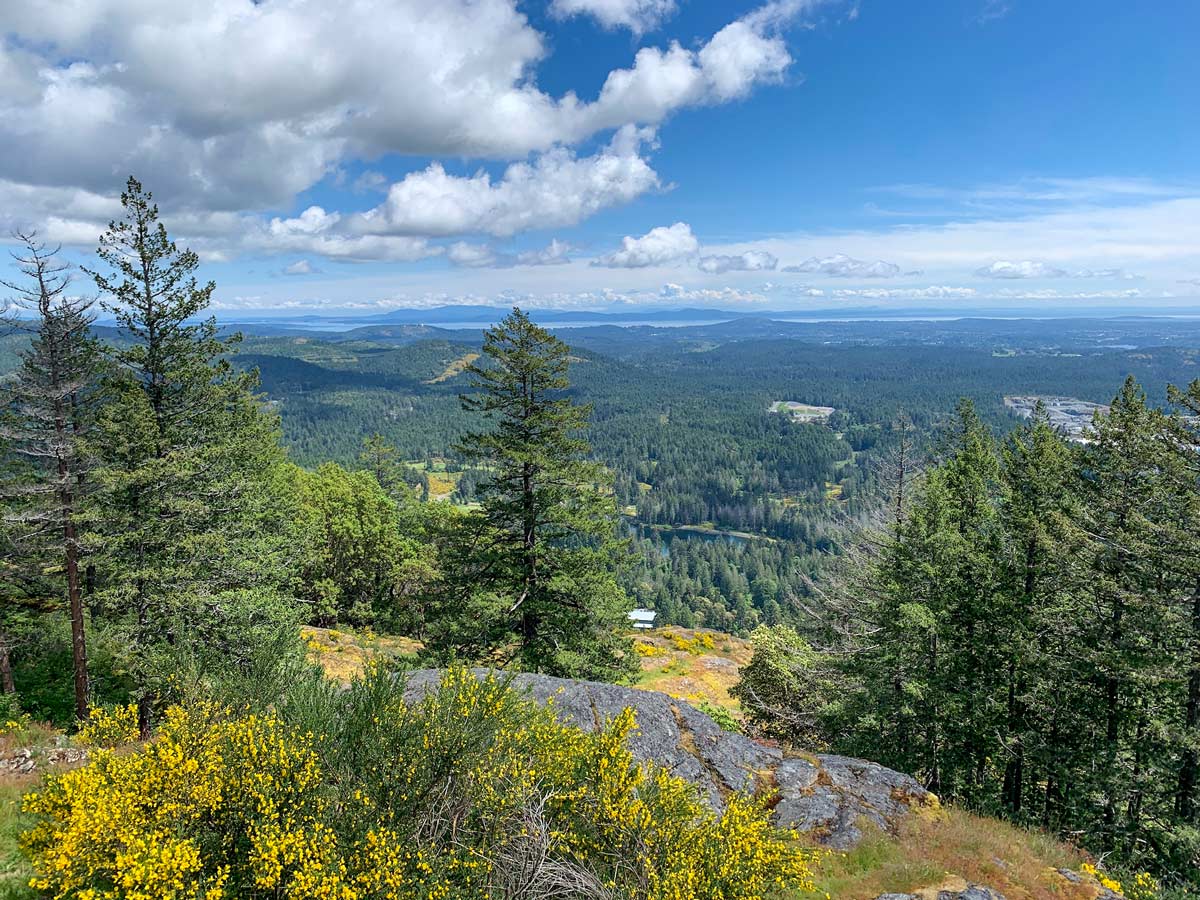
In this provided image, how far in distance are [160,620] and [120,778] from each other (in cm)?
1120

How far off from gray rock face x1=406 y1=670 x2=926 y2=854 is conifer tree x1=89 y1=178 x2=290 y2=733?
7.69m

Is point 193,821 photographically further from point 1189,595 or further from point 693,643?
point 693,643

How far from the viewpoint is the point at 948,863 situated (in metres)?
8.96

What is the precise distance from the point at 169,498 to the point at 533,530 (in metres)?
10.1

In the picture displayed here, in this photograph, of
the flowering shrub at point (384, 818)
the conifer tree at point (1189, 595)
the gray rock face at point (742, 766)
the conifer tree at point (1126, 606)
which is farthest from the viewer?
the conifer tree at point (1126, 606)

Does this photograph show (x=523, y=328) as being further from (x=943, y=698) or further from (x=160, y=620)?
(x=943, y=698)

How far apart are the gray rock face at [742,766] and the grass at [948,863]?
0.49 m

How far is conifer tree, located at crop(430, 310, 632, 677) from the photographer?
17.3m

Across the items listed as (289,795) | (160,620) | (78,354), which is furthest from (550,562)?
(78,354)

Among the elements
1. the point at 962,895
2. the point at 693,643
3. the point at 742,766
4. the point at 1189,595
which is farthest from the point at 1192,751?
the point at 693,643

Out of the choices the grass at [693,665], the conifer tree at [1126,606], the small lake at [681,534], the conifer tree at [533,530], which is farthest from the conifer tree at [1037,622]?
the small lake at [681,534]

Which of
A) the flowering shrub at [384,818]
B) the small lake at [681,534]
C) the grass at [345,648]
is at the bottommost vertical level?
the small lake at [681,534]

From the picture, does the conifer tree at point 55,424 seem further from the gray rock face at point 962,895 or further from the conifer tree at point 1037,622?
the conifer tree at point 1037,622

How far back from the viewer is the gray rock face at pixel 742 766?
411 inches
